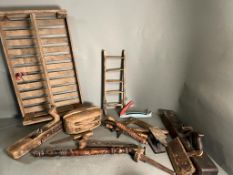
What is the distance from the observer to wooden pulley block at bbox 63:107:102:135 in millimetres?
2037

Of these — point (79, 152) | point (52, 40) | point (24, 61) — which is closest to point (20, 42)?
point (24, 61)

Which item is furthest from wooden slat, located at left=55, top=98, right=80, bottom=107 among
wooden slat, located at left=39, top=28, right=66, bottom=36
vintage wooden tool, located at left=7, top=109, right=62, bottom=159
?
wooden slat, located at left=39, top=28, right=66, bottom=36

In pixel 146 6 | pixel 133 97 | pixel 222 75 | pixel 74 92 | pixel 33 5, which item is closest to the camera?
pixel 222 75

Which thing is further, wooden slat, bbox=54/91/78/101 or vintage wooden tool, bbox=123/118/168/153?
wooden slat, bbox=54/91/78/101

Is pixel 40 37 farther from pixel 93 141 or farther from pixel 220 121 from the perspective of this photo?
pixel 220 121

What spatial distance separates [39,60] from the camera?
2143mm

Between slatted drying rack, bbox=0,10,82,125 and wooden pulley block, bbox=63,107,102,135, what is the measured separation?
25cm

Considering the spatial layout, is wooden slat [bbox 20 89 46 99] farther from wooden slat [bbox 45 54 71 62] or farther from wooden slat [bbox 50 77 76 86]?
wooden slat [bbox 45 54 71 62]

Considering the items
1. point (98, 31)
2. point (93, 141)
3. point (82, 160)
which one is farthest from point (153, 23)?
point (82, 160)

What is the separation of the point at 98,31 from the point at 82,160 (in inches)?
50.3

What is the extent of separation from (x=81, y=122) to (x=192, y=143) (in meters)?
1.05

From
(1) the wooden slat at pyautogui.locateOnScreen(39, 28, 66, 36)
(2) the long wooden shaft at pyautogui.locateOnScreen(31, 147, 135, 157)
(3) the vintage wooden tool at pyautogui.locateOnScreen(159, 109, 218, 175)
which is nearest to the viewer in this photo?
(3) the vintage wooden tool at pyautogui.locateOnScreen(159, 109, 218, 175)

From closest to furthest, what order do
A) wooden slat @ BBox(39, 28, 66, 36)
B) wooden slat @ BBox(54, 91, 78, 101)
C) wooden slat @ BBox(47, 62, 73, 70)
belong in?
wooden slat @ BBox(39, 28, 66, 36) < wooden slat @ BBox(47, 62, 73, 70) < wooden slat @ BBox(54, 91, 78, 101)

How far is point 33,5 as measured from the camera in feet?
6.71
